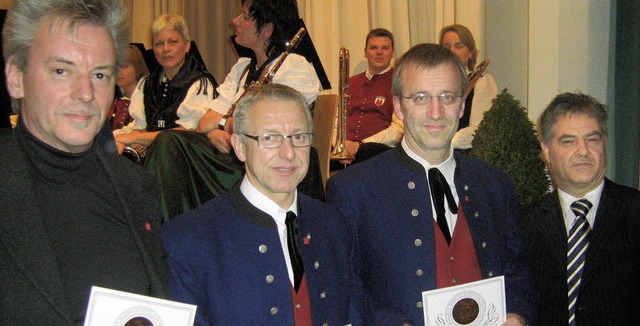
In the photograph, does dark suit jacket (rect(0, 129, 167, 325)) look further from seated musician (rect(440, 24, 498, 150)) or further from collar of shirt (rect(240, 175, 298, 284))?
seated musician (rect(440, 24, 498, 150))

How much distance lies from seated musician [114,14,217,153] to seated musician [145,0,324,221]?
345mm

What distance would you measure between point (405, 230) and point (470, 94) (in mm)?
3166

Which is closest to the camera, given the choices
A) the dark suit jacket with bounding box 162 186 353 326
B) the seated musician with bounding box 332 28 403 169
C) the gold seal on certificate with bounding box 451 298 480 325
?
the dark suit jacket with bounding box 162 186 353 326

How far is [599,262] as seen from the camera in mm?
2865

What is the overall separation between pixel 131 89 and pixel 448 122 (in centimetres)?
419

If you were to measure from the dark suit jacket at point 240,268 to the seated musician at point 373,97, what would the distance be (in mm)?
3635

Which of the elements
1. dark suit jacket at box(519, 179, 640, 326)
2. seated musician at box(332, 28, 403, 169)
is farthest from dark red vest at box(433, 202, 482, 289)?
seated musician at box(332, 28, 403, 169)

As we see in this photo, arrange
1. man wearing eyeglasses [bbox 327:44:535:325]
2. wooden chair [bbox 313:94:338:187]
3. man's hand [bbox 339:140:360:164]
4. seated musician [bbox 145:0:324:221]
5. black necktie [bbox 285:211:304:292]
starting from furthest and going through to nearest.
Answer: man's hand [bbox 339:140:360:164] < wooden chair [bbox 313:94:338:187] < seated musician [bbox 145:0:324:221] < man wearing eyeglasses [bbox 327:44:535:325] < black necktie [bbox 285:211:304:292]

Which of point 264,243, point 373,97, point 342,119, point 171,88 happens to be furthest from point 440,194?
point 373,97

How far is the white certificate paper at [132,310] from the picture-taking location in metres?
1.78

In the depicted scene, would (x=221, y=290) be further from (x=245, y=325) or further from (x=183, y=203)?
(x=183, y=203)

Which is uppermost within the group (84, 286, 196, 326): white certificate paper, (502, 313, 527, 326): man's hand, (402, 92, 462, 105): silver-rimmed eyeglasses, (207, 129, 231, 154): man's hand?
(402, 92, 462, 105): silver-rimmed eyeglasses

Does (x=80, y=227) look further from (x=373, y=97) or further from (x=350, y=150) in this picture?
(x=373, y=97)

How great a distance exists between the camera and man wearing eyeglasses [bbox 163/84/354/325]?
84.5 inches
